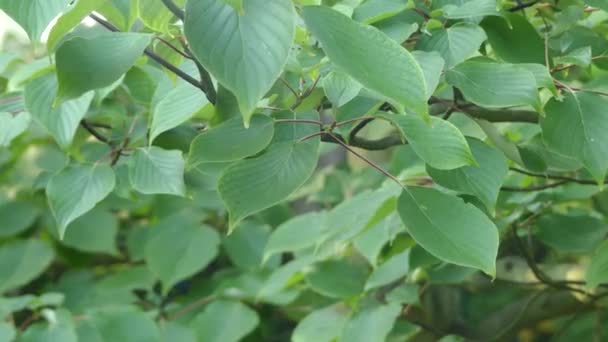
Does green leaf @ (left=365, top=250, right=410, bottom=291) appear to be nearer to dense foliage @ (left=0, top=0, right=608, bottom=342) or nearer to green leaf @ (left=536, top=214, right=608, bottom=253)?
dense foliage @ (left=0, top=0, right=608, bottom=342)

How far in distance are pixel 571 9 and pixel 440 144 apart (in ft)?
0.77

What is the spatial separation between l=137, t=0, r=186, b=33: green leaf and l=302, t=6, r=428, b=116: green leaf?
14cm

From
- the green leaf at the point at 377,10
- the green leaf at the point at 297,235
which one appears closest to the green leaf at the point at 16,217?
the green leaf at the point at 297,235

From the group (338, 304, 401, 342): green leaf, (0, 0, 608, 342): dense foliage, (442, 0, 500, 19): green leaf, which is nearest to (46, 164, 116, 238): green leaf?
(0, 0, 608, 342): dense foliage

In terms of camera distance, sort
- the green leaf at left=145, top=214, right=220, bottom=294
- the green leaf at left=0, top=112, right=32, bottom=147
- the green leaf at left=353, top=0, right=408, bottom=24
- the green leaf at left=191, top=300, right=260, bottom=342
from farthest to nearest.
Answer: the green leaf at left=145, top=214, right=220, bottom=294 → the green leaf at left=191, top=300, right=260, bottom=342 → the green leaf at left=0, top=112, right=32, bottom=147 → the green leaf at left=353, top=0, right=408, bottom=24

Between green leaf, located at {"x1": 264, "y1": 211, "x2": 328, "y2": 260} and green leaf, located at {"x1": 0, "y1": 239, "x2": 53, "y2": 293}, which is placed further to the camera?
green leaf, located at {"x1": 0, "y1": 239, "x2": 53, "y2": 293}

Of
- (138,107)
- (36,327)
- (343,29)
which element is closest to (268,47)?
(343,29)

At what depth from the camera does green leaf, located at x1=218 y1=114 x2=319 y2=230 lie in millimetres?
629

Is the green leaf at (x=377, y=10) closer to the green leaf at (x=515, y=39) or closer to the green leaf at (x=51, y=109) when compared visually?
the green leaf at (x=515, y=39)

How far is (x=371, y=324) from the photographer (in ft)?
3.75

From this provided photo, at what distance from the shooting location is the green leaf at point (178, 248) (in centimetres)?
161

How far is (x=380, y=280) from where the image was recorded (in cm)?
121

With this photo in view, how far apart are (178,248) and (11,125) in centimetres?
84

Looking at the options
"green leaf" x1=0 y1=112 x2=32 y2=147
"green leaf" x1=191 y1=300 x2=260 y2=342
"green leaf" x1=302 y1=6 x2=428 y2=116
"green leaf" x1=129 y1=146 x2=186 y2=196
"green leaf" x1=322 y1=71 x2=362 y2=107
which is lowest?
"green leaf" x1=191 y1=300 x2=260 y2=342
